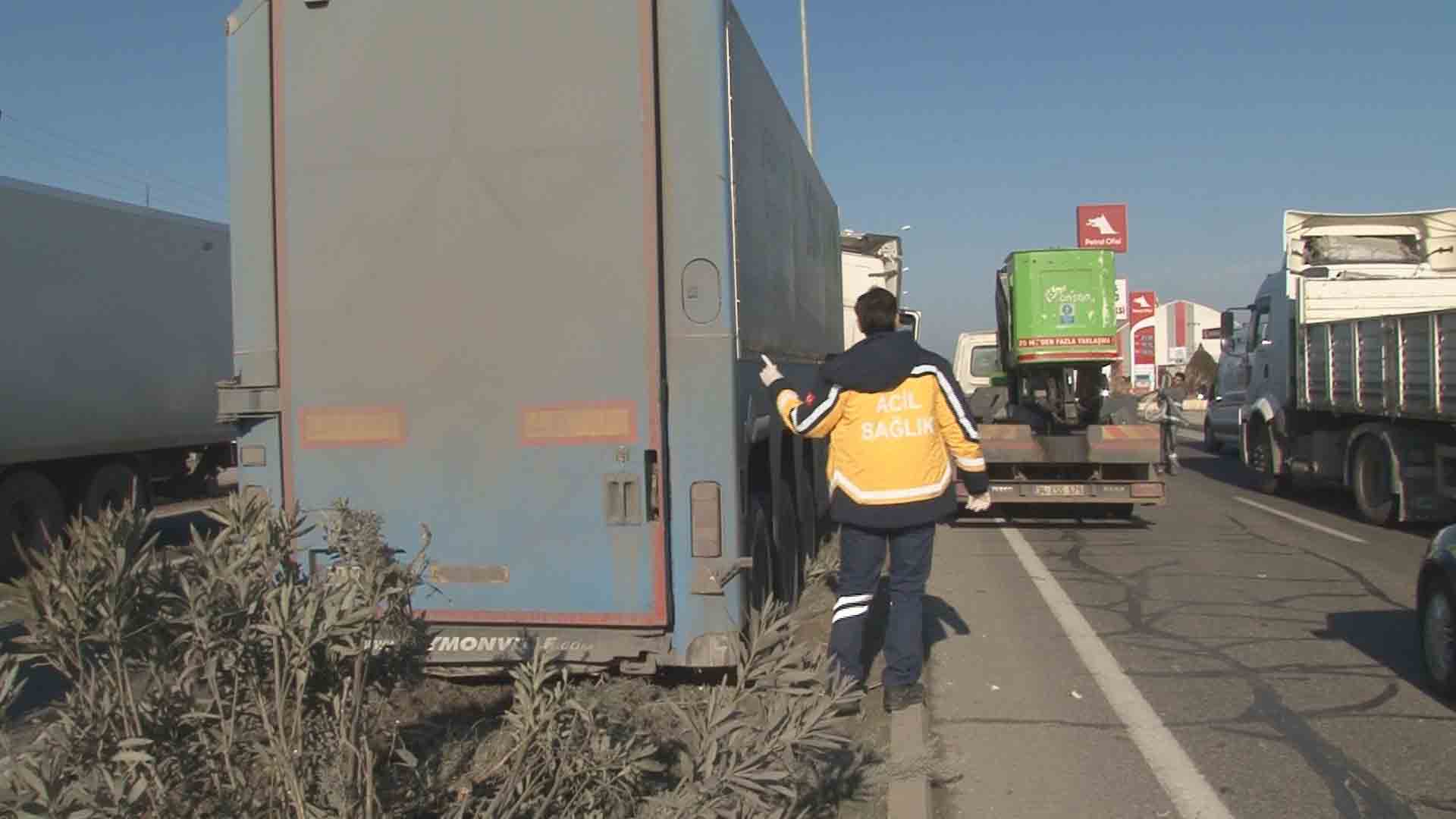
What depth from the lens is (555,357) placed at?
5.17 m

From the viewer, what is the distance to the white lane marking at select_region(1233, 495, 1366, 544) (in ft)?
40.2

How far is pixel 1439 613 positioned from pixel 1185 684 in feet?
4.36

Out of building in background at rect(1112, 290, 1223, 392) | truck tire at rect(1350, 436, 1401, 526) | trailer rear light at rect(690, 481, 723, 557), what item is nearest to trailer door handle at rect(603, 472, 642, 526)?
trailer rear light at rect(690, 481, 723, 557)

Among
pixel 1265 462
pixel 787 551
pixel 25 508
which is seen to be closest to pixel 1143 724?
pixel 787 551

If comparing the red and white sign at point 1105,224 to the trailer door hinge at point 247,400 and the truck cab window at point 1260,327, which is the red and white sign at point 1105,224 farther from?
the trailer door hinge at point 247,400

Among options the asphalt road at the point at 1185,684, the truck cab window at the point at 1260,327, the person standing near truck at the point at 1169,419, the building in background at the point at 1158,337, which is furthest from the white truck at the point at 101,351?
the building in background at the point at 1158,337

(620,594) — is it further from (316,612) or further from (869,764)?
(316,612)

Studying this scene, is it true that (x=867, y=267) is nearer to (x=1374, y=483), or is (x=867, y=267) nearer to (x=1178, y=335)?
(x=1374, y=483)

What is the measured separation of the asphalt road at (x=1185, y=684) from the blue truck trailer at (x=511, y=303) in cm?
154

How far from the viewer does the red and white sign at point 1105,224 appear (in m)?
28.1

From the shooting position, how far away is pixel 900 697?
17.9ft

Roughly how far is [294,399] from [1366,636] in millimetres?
6715

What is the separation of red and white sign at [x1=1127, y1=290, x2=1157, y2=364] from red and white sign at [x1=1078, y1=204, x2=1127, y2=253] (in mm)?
3989

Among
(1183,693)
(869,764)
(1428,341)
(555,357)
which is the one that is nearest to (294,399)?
(555,357)
